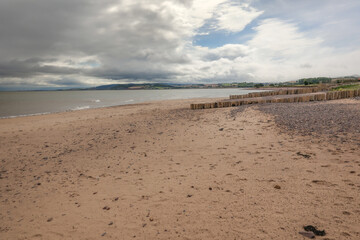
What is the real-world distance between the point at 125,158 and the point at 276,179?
530 cm

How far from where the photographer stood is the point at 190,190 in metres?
4.61

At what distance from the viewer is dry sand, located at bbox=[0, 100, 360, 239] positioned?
3.34 m

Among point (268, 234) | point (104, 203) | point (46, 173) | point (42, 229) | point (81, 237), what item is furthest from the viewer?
point (46, 173)

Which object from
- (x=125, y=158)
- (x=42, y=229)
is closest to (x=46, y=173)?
(x=125, y=158)

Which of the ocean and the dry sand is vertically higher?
the ocean

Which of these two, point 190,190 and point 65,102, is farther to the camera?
point 65,102

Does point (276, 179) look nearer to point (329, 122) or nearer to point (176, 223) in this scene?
point (176, 223)

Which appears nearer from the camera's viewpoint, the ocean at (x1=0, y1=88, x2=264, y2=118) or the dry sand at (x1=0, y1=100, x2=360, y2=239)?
the dry sand at (x1=0, y1=100, x2=360, y2=239)

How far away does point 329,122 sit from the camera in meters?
8.80

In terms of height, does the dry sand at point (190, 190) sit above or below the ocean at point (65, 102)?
below

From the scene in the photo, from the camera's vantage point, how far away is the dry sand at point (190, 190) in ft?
11.0

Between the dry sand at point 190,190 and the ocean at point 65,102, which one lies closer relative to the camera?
the dry sand at point 190,190

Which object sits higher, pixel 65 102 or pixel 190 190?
pixel 65 102

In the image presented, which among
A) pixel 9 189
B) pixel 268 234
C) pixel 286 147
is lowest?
pixel 9 189
